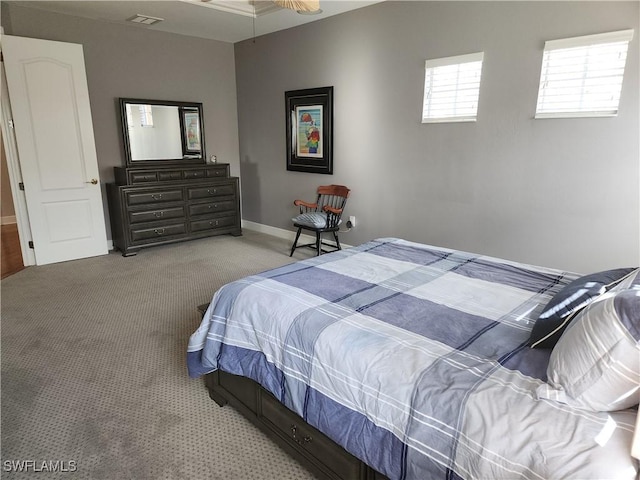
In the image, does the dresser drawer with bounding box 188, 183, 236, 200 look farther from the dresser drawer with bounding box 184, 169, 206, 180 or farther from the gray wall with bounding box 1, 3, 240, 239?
the gray wall with bounding box 1, 3, 240, 239

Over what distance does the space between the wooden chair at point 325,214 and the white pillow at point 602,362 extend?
134 inches

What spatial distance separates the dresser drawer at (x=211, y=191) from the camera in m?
5.19

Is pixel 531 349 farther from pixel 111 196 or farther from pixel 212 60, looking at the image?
pixel 212 60

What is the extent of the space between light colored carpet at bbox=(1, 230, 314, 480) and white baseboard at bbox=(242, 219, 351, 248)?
59.7 inches

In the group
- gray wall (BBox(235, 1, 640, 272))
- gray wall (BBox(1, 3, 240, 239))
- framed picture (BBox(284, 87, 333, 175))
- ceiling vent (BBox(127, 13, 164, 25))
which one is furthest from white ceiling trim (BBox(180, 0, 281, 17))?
gray wall (BBox(1, 3, 240, 239))

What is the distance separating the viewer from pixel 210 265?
444 centimetres

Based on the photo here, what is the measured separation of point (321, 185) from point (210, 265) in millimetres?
1641

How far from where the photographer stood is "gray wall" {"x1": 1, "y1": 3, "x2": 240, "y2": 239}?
4.41m

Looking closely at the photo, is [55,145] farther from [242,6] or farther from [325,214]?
[325,214]

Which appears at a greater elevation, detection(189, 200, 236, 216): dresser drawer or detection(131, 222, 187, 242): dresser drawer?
detection(189, 200, 236, 216): dresser drawer

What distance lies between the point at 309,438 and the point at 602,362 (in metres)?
1.05

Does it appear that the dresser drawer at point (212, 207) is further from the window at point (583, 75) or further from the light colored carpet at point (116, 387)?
the window at point (583, 75)

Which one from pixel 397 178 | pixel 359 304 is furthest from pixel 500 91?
pixel 359 304

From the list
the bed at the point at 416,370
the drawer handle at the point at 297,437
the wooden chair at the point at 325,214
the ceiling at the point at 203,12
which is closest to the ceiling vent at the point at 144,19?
the ceiling at the point at 203,12
